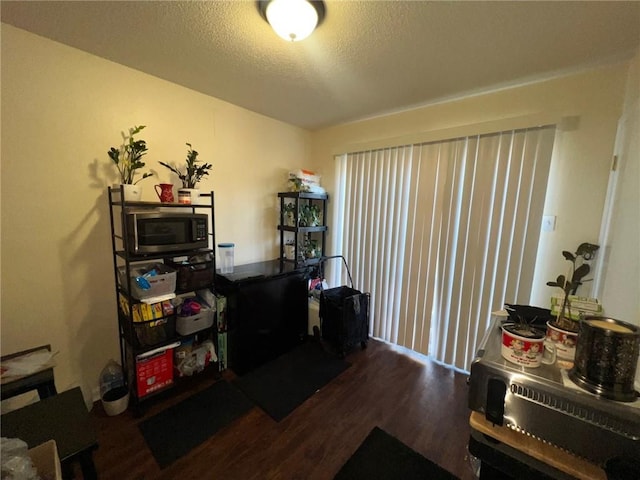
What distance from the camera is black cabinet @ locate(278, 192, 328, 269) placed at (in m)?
2.76

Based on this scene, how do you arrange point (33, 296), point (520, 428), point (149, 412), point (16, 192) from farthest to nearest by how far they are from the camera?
point (149, 412) → point (33, 296) → point (16, 192) → point (520, 428)

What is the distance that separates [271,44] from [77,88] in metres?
1.31

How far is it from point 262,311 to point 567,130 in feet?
8.91

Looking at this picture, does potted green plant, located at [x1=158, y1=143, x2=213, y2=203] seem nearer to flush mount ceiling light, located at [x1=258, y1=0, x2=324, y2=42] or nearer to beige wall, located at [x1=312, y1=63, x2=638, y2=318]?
flush mount ceiling light, located at [x1=258, y1=0, x2=324, y2=42]

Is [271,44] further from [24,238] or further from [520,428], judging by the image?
[520,428]

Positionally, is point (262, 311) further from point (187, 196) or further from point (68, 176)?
point (68, 176)

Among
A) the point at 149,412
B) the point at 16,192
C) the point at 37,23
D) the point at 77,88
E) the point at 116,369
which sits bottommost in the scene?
the point at 149,412

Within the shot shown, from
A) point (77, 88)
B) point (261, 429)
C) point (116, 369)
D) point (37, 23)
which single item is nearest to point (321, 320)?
point (261, 429)

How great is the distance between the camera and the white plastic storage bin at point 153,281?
168cm

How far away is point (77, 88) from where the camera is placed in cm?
166

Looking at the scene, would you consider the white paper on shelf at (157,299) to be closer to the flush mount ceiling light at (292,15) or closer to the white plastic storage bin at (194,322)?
the white plastic storage bin at (194,322)

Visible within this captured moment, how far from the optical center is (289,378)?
2182 mm

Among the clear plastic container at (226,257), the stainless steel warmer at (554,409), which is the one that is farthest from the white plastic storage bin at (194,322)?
the stainless steel warmer at (554,409)

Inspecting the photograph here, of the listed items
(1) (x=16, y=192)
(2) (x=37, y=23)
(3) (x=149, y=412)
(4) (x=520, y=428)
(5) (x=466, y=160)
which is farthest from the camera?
(5) (x=466, y=160)
